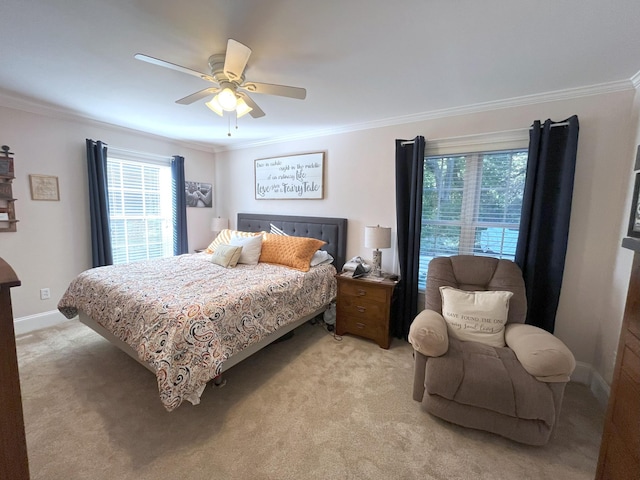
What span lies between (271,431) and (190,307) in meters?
0.94

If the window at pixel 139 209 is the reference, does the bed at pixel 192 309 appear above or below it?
below

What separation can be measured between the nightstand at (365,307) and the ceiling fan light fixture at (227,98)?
1865 millimetres

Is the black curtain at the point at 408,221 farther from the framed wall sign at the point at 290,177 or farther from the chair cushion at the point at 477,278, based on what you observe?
the framed wall sign at the point at 290,177

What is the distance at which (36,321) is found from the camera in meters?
2.86

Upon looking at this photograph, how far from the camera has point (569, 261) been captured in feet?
7.30

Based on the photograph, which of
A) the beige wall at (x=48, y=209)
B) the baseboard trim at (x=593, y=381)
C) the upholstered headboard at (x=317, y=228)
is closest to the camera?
the baseboard trim at (x=593, y=381)

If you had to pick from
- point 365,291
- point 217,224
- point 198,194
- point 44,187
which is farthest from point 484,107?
point 44,187

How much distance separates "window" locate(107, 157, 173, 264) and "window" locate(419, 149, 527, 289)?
365cm

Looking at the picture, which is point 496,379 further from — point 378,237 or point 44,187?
point 44,187

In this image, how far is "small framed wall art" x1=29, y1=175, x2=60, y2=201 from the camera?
9.08 feet

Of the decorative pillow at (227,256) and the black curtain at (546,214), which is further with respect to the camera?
the decorative pillow at (227,256)

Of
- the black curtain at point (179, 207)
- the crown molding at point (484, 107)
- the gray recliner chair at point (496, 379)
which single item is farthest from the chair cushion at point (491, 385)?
the black curtain at point (179, 207)

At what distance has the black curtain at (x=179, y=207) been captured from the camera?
3914 mm

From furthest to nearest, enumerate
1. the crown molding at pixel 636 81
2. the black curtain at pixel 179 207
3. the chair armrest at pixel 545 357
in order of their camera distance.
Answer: the black curtain at pixel 179 207 → the crown molding at pixel 636 81 → the chair armrest at pixel 545 357
